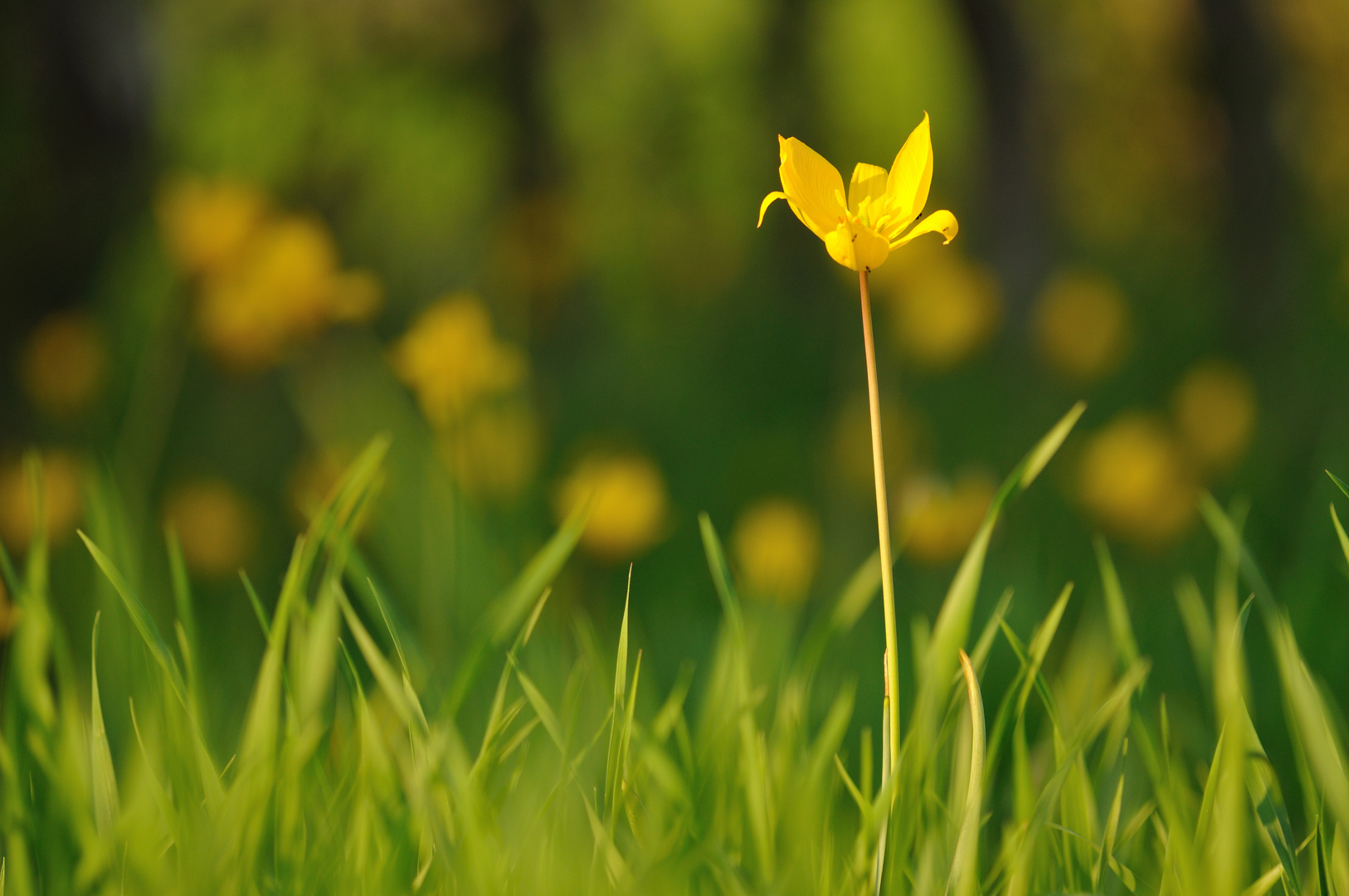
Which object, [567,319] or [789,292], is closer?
[567,319]

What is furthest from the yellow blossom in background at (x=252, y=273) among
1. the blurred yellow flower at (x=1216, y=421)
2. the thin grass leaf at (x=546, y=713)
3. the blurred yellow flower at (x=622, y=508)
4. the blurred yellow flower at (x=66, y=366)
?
the blurred yellow flower at (x=1216, y=421)

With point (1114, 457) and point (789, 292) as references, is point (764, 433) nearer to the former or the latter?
point (1114, 457)

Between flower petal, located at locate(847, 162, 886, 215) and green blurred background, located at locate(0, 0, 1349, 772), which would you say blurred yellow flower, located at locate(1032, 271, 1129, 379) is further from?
flower petal, located at locate(847, 162, 886, 215)

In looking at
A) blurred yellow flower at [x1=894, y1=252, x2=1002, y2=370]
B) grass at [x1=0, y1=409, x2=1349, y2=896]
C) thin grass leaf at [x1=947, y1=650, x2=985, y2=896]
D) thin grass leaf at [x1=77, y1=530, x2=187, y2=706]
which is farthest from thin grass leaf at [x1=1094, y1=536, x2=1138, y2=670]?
blurred yellow flower at [x1=894, y1=252, x2=1002, y2=370]

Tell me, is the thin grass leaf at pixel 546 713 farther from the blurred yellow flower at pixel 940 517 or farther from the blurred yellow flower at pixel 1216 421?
the blurred yellow flower at pixel 1216 421

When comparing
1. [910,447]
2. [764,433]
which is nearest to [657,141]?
[764,433]

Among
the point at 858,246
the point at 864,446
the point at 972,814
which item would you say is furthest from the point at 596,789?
the point at 864,446
